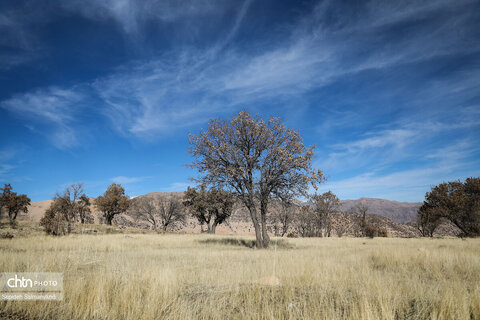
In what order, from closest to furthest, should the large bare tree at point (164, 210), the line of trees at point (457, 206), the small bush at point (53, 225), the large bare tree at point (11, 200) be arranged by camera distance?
the small bush at point (53, 225)
the line of trees at point (457, 206)
the large bare tree at point (11, 200)
the large bare tree at point (164, 210)

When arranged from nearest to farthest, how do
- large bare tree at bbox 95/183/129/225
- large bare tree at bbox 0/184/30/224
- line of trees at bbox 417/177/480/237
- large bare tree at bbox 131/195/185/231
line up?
line of trees at bbox 417/177/480/237
large bare tree at bbox 0/184/30/224
large bare tree at bbox 95/183/129/225
large bare tree at bbox 131/195/185/231

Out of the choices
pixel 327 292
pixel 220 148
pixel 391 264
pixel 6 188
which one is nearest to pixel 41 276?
pixel 327 292

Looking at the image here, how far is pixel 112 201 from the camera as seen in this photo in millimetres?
49562

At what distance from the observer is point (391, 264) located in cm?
880

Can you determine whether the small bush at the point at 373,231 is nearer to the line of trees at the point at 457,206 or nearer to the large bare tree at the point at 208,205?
the line of trees at the point at 457,206

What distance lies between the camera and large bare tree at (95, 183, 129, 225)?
49.5m

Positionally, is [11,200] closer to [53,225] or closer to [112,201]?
[112,201]

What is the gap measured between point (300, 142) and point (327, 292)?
15.1m

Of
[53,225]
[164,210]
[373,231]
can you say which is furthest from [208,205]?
[373,231]

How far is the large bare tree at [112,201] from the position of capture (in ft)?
162

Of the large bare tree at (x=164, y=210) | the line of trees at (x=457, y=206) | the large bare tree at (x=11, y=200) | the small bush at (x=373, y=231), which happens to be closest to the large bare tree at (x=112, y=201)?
the large bare tree at (x=164, y=210)

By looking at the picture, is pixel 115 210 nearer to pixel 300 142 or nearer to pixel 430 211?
pixel 300 142

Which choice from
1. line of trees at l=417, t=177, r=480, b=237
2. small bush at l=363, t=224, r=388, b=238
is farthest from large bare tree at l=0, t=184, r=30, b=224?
line of trees at l=417, t=177, r=480, b=237

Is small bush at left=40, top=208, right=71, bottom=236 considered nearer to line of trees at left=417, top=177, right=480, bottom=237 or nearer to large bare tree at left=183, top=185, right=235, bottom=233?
large bare tree at left=183, top=185, right=235, bottom=233
